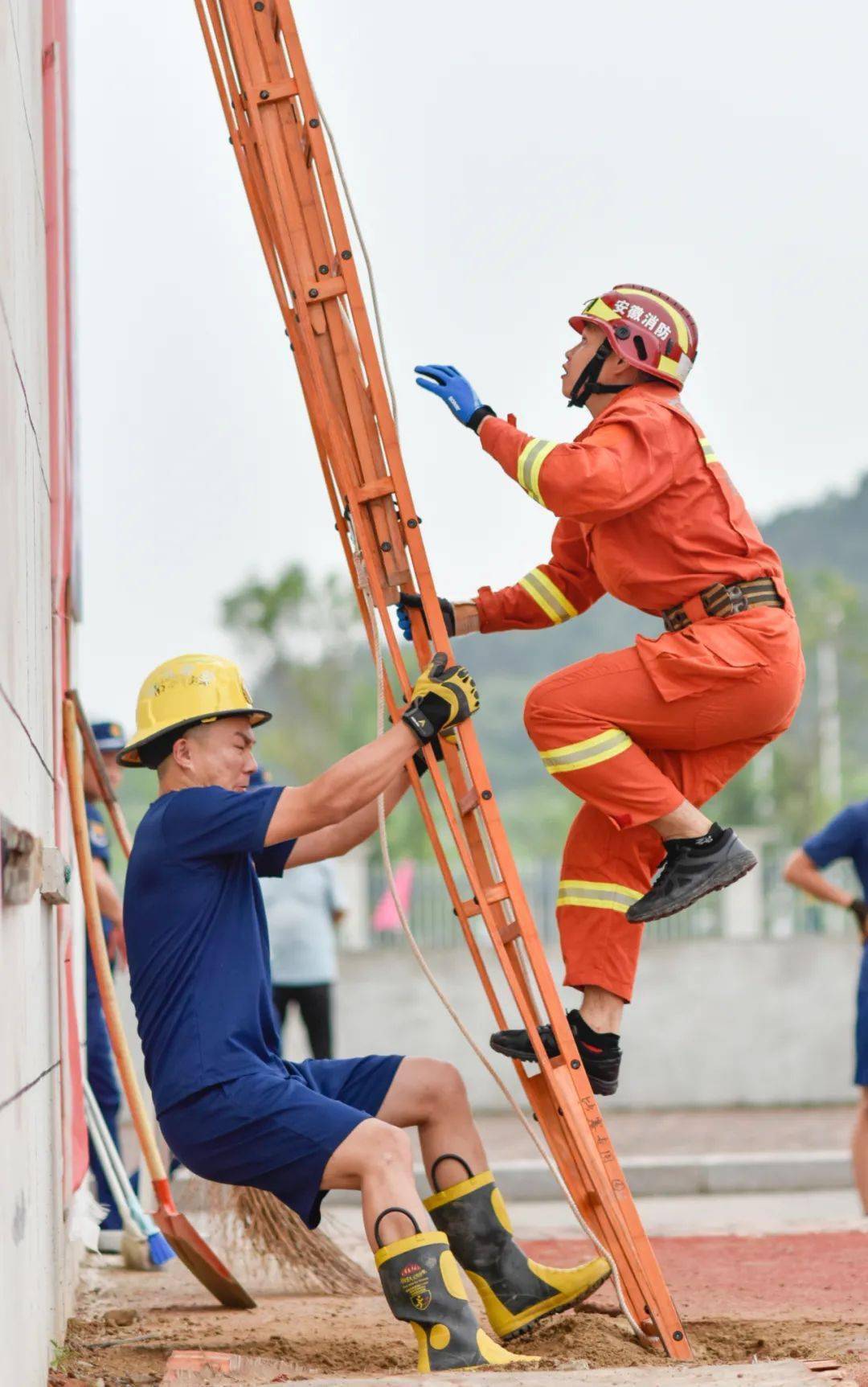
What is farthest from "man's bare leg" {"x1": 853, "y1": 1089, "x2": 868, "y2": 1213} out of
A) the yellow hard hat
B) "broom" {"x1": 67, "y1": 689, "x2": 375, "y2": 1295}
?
the yellow hard hat

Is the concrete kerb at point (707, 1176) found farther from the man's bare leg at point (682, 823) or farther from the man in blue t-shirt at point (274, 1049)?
the man's bare leg at point (682, 823)

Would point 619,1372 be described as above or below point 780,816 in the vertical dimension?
below

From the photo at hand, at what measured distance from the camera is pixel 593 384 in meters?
5.28

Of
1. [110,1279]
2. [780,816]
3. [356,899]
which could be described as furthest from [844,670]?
[110,1279]

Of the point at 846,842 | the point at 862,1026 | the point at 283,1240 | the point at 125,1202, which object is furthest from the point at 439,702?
the point at 846,842

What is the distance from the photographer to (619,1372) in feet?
13.8

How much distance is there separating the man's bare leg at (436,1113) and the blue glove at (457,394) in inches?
69.5

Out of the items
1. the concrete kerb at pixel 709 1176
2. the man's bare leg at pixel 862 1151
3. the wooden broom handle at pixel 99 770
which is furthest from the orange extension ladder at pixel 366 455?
the concrete kerb at pixel 709 1176

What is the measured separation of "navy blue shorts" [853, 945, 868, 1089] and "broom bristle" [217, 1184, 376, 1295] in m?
2.29

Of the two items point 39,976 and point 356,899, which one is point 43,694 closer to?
point 39,976

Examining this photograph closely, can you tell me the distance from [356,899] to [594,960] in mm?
12854

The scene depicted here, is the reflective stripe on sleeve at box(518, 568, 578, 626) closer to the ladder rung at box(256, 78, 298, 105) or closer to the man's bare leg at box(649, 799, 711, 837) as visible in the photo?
the man's bare leg at box(649, 799, 711, 837)

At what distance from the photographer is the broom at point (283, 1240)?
6586mm

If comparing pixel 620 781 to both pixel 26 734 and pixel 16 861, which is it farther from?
pixel 16 861
